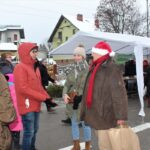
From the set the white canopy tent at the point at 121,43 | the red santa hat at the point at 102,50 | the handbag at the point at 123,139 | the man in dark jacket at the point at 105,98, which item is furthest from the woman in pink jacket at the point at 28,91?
the white canopy tent at the point at 121,43

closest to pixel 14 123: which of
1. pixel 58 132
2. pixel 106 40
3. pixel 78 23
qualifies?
pixel 58 132

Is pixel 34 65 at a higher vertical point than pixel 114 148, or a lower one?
higher

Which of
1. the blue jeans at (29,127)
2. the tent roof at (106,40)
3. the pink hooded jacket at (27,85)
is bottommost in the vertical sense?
the blue jeans at (29,127)

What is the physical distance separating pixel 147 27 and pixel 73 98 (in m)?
42.2

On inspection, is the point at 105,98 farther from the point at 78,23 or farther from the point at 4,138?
the point at 78,23

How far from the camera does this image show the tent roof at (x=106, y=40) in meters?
13.2

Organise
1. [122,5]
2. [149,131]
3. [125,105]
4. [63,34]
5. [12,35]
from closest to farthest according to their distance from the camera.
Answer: [125,105], [149,131], [122,5], [63,34], [12,35]

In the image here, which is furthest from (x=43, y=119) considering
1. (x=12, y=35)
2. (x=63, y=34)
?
(x=12, y=35)

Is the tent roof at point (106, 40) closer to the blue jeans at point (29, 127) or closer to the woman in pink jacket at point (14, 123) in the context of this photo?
the woman in pink jacket at point (14, 123)

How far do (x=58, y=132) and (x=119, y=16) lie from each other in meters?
39.4

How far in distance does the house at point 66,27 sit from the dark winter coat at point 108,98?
58.4 meters

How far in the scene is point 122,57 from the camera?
75.5ft

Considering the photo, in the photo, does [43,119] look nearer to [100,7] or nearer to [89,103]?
[89,103]

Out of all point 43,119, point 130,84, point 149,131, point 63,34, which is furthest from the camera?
point 63,34
